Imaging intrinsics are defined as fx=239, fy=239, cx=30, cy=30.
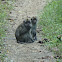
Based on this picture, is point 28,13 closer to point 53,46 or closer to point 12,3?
point 12,3

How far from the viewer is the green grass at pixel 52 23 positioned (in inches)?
315

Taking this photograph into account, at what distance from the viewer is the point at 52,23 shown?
10.2 metres

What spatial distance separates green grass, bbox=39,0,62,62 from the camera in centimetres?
800

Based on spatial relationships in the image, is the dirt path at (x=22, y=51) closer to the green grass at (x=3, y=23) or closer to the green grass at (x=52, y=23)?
the green grass at (x=3, y=23)

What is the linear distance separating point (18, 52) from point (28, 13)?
192 inches

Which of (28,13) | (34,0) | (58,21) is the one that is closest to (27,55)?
(58,21)

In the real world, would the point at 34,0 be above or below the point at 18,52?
above

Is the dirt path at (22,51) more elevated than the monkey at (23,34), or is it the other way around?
the monkey at (23,34)

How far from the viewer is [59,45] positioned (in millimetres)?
7129

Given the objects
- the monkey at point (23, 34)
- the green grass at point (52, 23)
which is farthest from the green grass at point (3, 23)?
the green grass at point (52, 23)

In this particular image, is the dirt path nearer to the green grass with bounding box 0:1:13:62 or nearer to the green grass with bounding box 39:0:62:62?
the green grass with bounding box 0:1:13:62

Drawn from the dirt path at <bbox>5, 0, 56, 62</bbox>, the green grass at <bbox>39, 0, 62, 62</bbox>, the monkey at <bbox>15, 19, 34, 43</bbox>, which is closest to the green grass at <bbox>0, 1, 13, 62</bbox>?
the dirt path at <bbox>5, 0, 56, 62</bbox>

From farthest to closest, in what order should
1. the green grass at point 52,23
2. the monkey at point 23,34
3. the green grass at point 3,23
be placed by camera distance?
the monkey at point 23,34 < the green grass at point 52,23 < the green grass at point 3,23

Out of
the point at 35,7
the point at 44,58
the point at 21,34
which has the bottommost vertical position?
the point at 44,58
